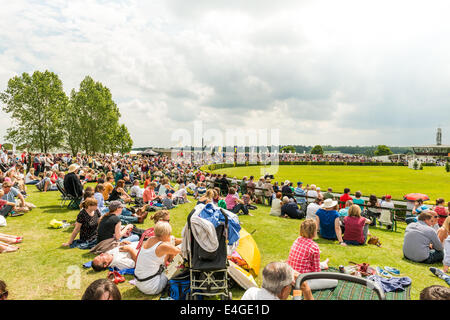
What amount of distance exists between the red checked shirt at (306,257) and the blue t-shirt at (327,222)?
3.97 m

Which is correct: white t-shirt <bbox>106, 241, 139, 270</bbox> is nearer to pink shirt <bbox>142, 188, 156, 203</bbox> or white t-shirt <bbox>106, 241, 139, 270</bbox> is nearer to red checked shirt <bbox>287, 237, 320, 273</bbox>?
red checked shirt <bbox>287, 237, 320, 273</bbox>

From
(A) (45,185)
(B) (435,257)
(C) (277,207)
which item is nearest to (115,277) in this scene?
(B) (435,257)

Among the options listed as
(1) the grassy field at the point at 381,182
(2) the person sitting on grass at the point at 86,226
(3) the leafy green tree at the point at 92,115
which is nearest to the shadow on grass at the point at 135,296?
(2) the person sitting on grass at the point at 86,226

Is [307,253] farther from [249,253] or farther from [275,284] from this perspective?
[275,284]

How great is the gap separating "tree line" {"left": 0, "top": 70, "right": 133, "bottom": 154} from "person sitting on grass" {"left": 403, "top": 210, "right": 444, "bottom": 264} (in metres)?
42.2

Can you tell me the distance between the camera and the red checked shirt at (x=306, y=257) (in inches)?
167

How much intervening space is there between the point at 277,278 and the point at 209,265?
6.12 feet

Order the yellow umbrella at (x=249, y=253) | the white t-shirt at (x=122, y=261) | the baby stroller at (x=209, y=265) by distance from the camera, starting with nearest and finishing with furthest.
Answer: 1. the baby stroller at (x=209, y=265)
2. the yellow umbrella at (x=249, y=253)
3. the white t-shirt at (x=122, y=261)

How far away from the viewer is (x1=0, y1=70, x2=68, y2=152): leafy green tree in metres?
33.9

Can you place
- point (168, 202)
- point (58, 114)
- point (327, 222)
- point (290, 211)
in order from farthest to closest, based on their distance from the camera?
point (58, 114)
point (168, 202)
point (290, 211)
point (327, 222)

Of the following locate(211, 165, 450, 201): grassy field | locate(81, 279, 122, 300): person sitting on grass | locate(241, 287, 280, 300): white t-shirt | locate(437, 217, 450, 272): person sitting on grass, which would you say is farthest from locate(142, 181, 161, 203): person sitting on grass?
locate(211, 165, 450, 201): grassy field

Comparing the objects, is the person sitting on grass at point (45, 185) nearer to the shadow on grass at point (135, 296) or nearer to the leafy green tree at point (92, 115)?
the shadow on grass at point (135, 296)

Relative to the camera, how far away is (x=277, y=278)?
2.49 metres
